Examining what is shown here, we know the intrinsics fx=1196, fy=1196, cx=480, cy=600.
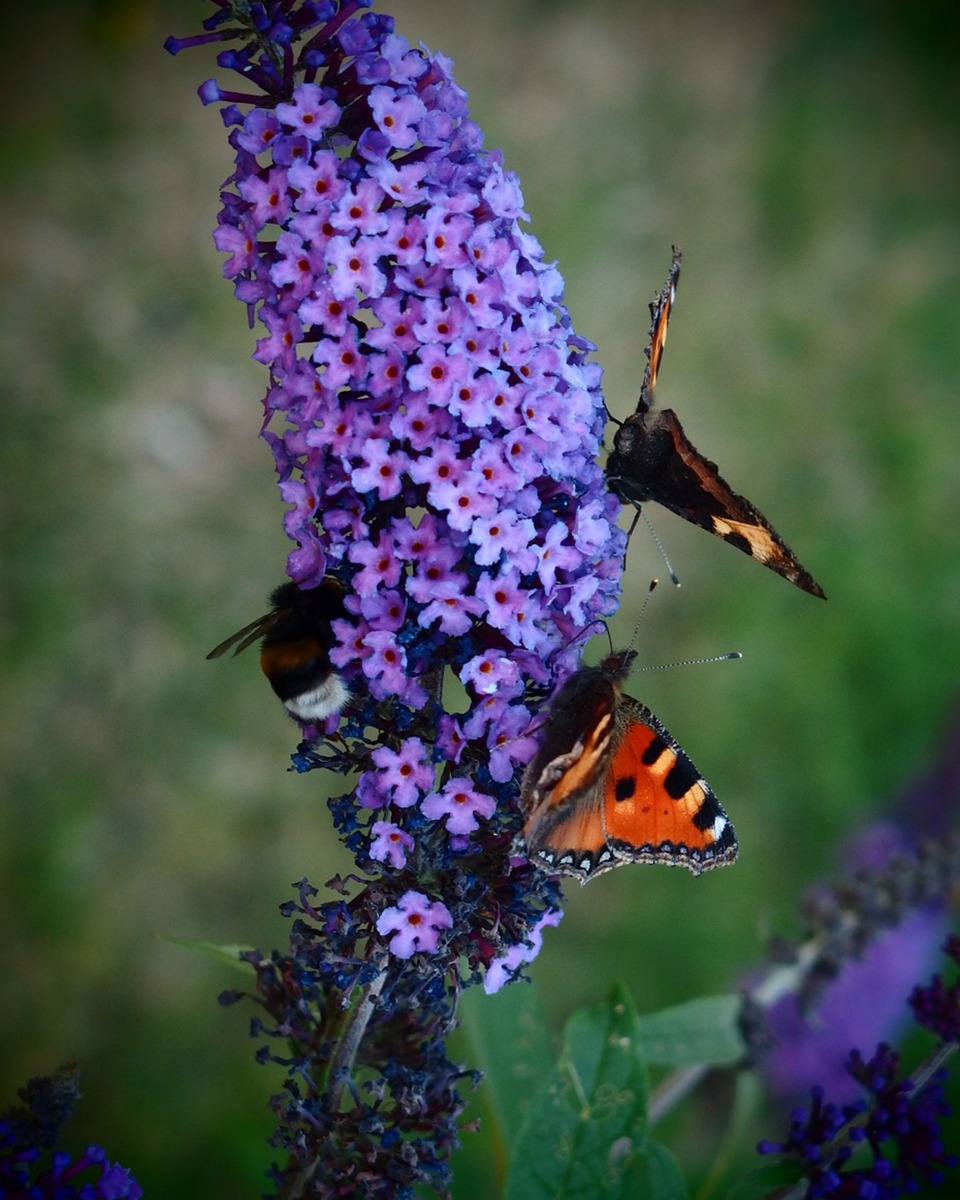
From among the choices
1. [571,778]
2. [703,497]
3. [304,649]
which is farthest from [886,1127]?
[304,649]

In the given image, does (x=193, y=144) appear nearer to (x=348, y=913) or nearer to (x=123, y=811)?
(x=123, y=811)

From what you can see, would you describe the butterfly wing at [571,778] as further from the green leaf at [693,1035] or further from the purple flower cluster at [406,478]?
the green leaf at [693,1035]

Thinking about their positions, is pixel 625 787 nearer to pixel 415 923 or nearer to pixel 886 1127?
pixel 415 923

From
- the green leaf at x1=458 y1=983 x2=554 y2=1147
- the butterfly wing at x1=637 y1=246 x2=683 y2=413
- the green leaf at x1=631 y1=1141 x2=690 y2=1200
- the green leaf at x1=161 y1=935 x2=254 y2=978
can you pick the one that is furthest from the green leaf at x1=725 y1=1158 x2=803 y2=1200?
the butterfly wing at x1=637 y1=246 x2=683 y2=413

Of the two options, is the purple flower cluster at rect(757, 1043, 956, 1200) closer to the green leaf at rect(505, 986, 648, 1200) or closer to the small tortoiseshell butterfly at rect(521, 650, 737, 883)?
the green leaf at rect(505, 986, 648, 1200)

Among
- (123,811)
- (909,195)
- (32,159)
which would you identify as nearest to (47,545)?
(123,811)

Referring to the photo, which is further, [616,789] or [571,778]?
[616,789]
